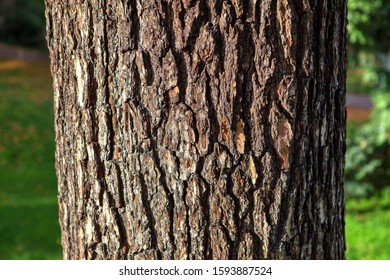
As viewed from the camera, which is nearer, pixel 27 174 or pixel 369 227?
pixel 369 227

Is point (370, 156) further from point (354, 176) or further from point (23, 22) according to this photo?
point (23, 22)

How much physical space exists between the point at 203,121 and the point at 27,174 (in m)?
9.35

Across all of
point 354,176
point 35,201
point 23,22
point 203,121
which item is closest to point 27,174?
point 35,201

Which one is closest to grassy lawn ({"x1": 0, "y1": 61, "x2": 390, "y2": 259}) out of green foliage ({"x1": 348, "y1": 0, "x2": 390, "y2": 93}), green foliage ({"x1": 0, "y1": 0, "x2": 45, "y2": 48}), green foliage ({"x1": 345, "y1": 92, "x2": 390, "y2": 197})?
green foliage ({"x1": 345, "y1": 92, "x2": 390, "y2": 197})

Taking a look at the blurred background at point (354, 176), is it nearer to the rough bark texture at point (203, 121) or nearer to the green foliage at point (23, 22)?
the rough bark texture at point (203, 121)

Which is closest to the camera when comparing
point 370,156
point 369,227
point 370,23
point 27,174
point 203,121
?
point 203,121

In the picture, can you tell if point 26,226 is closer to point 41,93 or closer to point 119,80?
point 119,80

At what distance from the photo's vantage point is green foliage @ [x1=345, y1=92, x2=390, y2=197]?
8.50 m

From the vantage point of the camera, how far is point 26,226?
8.16 metres

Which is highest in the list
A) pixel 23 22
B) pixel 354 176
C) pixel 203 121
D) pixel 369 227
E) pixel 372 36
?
pixel 23 22

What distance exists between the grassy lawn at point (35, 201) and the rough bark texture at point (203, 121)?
10.4 feet

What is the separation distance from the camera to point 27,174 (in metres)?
11.0

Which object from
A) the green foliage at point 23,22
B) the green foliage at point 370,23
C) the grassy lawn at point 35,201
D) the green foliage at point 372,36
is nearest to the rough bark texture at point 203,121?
the grassy lawn at point 35,201

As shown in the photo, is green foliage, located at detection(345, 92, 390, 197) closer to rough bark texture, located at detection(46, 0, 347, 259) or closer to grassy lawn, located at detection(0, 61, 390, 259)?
grassy lawn, located at detection(0, 61, 390, 259)
